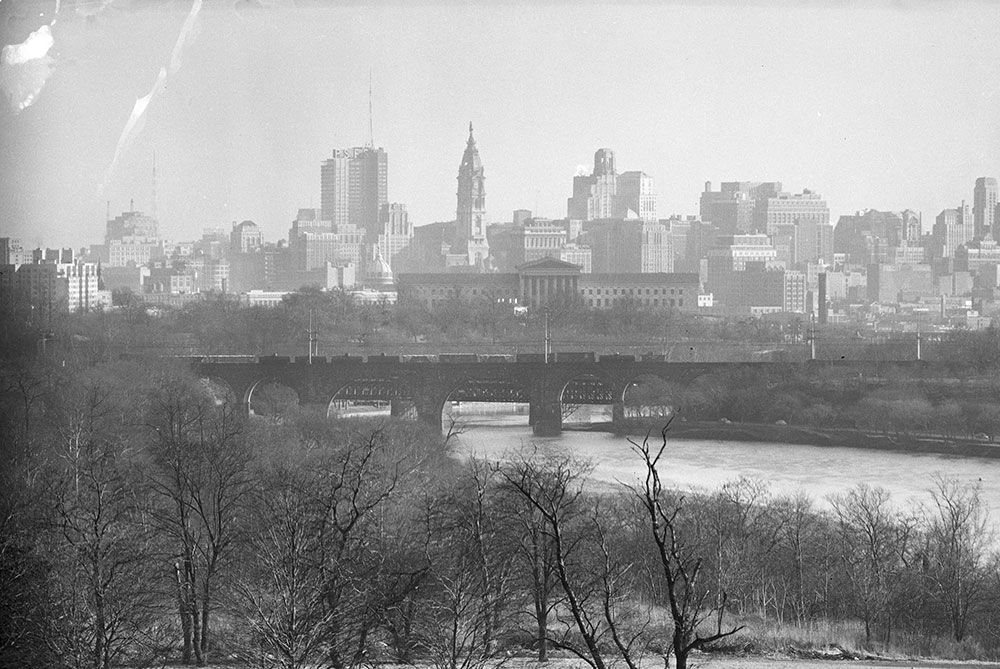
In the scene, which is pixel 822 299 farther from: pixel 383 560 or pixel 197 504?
pixel 383 560

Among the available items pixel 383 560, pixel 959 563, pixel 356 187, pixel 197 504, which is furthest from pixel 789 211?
pixel 383 560

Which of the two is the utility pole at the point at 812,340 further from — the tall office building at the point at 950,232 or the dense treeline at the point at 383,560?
the dense treeline at the point at 383,560

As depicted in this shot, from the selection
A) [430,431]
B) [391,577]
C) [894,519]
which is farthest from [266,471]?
[430,431]

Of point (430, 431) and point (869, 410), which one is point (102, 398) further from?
point (869, 410)

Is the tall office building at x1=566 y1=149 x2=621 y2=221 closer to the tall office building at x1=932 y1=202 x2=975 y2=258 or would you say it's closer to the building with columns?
the building with columns

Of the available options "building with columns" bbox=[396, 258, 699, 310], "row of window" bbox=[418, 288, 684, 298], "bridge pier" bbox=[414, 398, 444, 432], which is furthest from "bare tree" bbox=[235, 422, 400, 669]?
"row of window" bbox=[418, 288, 684, 298]

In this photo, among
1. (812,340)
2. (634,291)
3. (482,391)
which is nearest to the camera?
(482,391)
